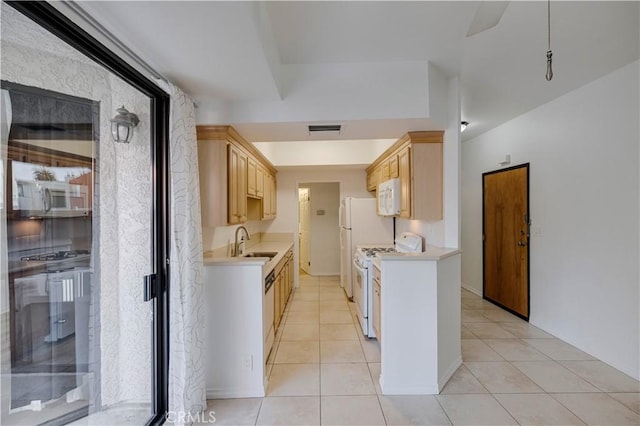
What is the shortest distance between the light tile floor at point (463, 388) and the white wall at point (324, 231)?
10.9ft

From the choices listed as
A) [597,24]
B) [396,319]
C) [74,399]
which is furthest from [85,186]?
[597,24]

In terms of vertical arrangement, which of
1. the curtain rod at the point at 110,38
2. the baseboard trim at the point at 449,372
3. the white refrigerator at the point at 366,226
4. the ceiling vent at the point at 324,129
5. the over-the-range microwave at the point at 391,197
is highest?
the curtain rod at the point at 110,38

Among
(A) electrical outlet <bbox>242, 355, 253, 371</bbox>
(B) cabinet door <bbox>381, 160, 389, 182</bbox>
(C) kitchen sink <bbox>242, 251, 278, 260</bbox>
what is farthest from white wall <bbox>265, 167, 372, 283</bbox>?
(A) electrical outlet <bbox>242, 355, 253, 371</bbox>

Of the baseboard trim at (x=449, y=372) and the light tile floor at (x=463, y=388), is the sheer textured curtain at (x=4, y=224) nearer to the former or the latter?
the light tile floor at (x=463, y=388)

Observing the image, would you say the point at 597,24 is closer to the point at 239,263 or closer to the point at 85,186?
the point at 239,263

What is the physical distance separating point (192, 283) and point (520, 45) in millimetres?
3174

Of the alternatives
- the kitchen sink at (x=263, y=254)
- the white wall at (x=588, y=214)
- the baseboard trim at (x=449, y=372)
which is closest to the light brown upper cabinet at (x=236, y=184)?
the kitchen sink at (x=263, y=254)

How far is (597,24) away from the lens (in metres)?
2.01

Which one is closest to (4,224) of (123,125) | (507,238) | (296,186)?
(123,125)

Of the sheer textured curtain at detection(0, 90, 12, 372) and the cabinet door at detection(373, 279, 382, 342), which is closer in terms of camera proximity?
the sheer textured curtain at detection(0, 90, 12, 372)

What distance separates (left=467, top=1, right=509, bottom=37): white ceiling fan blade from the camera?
179cm

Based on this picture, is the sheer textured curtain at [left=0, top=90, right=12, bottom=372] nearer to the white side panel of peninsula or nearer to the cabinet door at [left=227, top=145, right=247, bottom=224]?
the cabinet door at [left=227, top=145, right=247, bottom=224]

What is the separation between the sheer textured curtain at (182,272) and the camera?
6.38 ft

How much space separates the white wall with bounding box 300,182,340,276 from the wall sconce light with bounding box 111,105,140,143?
16.5ft
